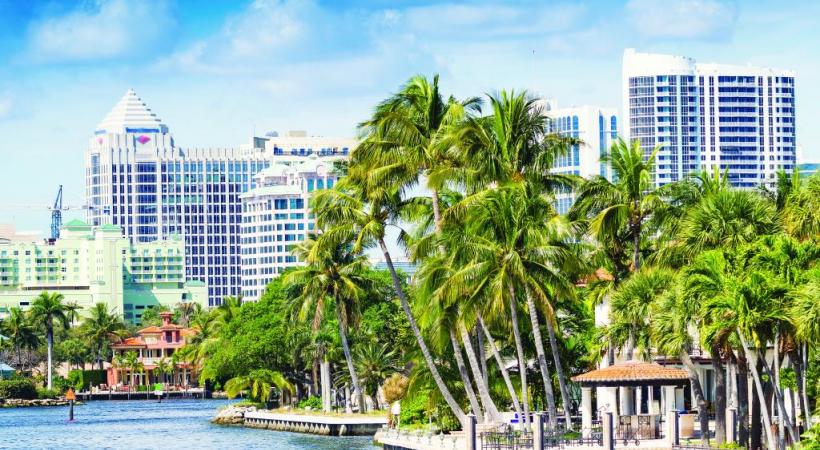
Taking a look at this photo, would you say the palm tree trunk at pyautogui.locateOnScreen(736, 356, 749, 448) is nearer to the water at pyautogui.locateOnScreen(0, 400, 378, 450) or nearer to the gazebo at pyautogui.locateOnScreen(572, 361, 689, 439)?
the gazebo at pyautogui.locateOnScreen(572, 361, 689, 439)

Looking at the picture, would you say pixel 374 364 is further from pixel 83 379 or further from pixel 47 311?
pixel 83 379

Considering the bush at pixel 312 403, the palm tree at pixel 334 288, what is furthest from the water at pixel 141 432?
the palm tree at pixel 334 288

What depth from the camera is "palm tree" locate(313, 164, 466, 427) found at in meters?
63.5

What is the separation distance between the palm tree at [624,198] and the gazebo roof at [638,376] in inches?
224

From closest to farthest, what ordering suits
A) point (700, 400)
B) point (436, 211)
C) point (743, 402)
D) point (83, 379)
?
1. point (743, 402)
2. point (700, 400)
3. point (436, 211)
4. point (83, 379)

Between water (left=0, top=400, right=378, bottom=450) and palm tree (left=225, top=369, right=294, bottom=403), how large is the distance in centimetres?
331

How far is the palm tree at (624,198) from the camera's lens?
62125 mm

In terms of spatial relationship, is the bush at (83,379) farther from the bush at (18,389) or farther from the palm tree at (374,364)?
the palm tree at (374,364)

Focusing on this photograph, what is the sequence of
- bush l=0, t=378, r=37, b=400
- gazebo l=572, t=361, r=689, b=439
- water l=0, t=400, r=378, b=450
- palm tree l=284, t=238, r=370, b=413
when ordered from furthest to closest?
bush l=0, t=378, r=37, b=400, palm tree l=284, t=238, r=370, b=413, water l=0, t=400, r=378, b=450, gazebo l=572, t=361, r=689, b=439

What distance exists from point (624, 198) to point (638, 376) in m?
8.11

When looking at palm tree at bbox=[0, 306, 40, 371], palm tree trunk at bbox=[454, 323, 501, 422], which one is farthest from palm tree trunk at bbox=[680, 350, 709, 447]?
palm tree at bbox=[0, 306, 40, 371]

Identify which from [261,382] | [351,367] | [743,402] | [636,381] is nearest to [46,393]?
[261,382]

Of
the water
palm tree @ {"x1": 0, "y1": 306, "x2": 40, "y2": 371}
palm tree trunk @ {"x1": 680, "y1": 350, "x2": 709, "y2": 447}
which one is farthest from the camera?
palm tree @ {"x1": 0, "y1": 306, "x2": 40, "y2": 371}

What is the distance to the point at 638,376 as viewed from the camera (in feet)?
189
